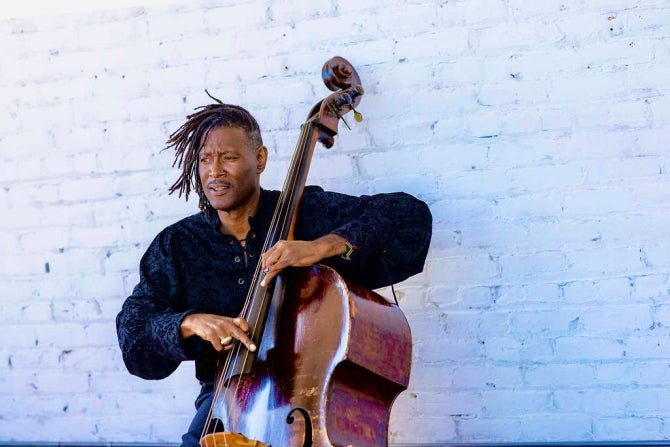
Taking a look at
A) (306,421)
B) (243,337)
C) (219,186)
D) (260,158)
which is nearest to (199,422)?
(243,337)

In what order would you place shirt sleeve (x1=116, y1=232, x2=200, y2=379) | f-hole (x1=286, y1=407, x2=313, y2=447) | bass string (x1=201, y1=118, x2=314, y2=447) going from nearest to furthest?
1. f-hole (x1=286, y1=407, x2=313, y2=447)
2. bass string (x1=201, y1=118, x2=314, y2=447)
3. shirt sleeve (x1=116, y1=232, x2=200, y2=379)

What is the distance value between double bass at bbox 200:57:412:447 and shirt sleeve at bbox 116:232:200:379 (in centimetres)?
18

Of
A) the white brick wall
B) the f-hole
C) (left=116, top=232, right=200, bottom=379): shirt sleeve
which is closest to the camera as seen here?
the f-hole

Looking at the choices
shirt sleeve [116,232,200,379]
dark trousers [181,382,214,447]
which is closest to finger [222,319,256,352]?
shirt sleeve [116,232,200,379]

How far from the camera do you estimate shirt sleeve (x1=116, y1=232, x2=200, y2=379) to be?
2205 millimetres

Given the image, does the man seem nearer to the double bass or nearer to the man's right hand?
the man's right hand

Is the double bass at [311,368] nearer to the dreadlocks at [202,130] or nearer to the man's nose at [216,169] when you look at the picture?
the man's nose at [216,169]

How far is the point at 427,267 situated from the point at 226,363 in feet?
3.24

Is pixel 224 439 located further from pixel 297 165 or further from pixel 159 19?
pixel 159 19

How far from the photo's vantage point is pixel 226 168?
238 cm

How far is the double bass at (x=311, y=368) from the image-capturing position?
187 centimetres

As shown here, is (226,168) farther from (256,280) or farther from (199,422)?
(199,422)

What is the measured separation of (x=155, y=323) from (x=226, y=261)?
0.96 ft

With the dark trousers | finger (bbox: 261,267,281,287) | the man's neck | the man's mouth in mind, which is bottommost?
the dark trousers
